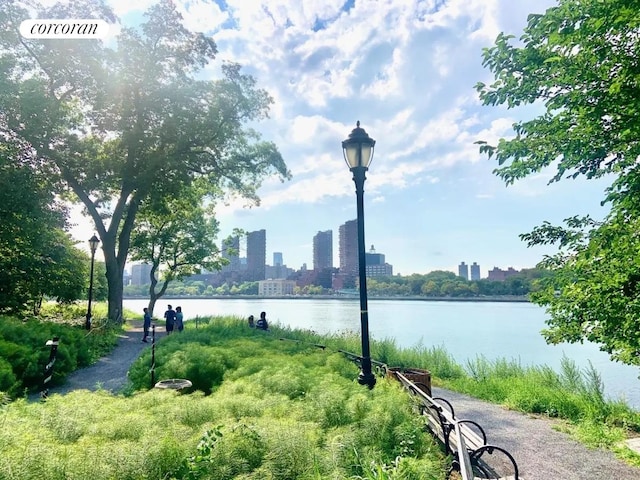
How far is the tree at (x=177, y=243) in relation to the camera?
32625mm

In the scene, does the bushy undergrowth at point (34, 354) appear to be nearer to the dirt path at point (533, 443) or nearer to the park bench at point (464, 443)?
the dirt path at point (533, 443)

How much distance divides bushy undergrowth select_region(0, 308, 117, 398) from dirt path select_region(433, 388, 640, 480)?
842cm

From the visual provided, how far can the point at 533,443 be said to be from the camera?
681 centimetres

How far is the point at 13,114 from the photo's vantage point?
19.1 metres

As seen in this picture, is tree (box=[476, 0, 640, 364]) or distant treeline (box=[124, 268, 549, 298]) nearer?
tree (box=[476, 0, 640, 364])

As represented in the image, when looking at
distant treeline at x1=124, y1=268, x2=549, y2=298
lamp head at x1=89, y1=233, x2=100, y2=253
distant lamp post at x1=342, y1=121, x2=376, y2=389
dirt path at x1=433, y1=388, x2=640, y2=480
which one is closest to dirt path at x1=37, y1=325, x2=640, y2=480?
dirt path at x1=433, y1=388, x2=640, y2=480

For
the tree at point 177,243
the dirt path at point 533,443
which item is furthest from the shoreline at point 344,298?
the dirt path at point 533,443

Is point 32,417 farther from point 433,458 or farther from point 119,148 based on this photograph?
point 119,148

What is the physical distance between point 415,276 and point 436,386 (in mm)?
137887

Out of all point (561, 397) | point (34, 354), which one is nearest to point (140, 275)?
point (34, 354)

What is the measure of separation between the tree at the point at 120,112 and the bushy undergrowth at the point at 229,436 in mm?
18856

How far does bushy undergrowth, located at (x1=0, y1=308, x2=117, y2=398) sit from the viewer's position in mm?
8789

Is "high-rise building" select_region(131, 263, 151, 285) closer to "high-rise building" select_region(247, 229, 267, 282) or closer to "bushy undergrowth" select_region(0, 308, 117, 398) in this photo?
"high-rise building" select_region(247, 229, 267, 282)

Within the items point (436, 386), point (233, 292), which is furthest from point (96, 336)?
point (233, 292)
